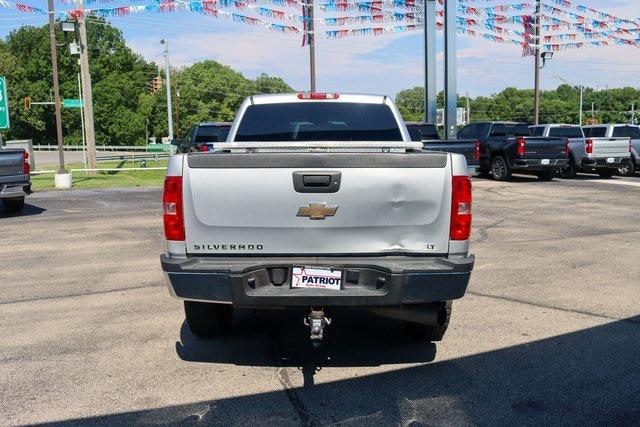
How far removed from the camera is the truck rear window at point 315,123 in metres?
6.04

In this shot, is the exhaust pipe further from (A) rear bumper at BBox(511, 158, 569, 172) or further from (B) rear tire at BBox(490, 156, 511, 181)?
(B) rear tire at BBox(490, 156, 511, 181)

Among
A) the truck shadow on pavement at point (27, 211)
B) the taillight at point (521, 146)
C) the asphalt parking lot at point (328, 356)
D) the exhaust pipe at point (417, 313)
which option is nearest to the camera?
the asphalt parking lot at point (328, 356)

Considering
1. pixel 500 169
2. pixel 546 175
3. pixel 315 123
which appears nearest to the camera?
pixel 315 123

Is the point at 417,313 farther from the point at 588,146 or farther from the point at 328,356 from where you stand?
the point at 588,146

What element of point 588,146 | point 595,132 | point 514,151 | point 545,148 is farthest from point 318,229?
point 595,132

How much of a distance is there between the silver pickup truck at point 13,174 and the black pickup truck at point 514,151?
13.9 metres

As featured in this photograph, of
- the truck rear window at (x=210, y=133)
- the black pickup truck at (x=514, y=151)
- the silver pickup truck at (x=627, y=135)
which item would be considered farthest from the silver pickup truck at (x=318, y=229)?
the silver pickup truck at (x=627, y=135)

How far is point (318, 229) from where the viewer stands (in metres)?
3.98

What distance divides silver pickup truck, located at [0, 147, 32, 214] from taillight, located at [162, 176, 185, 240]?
9440 millimetres

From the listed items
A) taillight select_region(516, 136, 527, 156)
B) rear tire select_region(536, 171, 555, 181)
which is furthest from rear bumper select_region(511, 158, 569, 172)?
rear tire select_region(536, 171, 555, 181)

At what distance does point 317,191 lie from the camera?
3.96 meters

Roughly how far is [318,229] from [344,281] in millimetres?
361

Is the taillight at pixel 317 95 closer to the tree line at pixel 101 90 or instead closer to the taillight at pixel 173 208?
the taillight at pixel 173 208

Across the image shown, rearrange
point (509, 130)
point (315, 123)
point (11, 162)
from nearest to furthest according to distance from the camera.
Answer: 1. point (315, 123)
2. point (11, 162)
3. point (509, 130)
